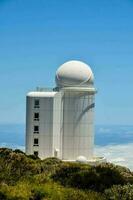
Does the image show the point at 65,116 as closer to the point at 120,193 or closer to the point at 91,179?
the point at 91,179

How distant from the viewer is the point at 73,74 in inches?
2450

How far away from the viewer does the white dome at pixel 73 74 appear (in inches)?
2448

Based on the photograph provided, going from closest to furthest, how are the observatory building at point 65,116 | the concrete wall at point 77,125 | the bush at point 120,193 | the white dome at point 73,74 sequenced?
1. the bush at point 120,193
2. the observatory building at point 65,116
3. the white dome at point 73,74
4. the concrete wall at point 77,125

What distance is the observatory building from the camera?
6134 cm

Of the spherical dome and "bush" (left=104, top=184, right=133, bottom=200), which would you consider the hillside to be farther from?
the spherical dome

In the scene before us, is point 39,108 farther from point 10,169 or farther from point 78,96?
point 10,169

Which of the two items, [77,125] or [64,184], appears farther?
[77,125]

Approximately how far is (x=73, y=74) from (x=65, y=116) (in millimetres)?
4557

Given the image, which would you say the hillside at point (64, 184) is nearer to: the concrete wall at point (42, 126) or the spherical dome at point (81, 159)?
the concrete wall at point (42, 126)

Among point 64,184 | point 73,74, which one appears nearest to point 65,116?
point 73,74

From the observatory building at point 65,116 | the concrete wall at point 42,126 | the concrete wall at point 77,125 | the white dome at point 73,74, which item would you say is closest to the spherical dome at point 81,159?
the observatory building at point 65,116

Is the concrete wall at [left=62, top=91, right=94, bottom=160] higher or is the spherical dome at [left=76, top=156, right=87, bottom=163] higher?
the concrete wall at [left=62, top=91, right=94, bottom=160]

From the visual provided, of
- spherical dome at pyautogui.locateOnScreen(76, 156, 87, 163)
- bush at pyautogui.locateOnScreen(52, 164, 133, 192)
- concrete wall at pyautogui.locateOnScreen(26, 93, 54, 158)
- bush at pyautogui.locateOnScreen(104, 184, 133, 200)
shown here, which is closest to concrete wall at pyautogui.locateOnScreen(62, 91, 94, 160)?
spherical dome at pyautogui.locateOnScreen(76, 156, 87, 163)

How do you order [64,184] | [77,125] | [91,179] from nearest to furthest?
[91,179] < [64,184] < [77,125]
